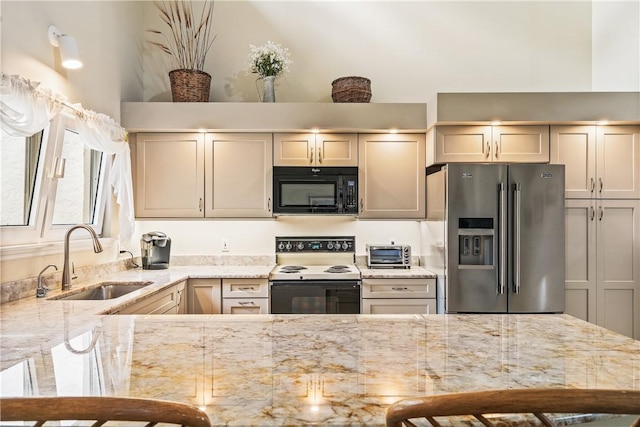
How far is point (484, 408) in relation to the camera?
0.60 meters

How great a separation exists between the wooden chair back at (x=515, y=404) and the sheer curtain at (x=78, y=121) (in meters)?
2.26

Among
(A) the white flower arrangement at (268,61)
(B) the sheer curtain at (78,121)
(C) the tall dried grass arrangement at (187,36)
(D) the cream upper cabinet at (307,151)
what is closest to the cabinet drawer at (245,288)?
(B) the sheer curtain at (78,121)

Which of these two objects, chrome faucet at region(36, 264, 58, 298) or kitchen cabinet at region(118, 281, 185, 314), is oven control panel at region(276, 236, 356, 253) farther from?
chrome faucet at region(36, 264, 58, 298)

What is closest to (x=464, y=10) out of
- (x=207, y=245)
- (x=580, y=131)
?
(x=580, y=131)

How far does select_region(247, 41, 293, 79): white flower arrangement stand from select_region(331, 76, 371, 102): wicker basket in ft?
1.81

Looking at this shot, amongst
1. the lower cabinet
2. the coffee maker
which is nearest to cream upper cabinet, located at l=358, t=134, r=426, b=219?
the lower cabinet

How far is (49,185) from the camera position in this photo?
250 cm

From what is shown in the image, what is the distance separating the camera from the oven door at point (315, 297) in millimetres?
3146

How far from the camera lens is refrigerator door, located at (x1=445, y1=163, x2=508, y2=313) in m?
2.97

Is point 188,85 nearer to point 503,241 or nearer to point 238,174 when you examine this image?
point 238,174

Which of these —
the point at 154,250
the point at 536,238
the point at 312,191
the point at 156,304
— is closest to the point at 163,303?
the point at 156,304

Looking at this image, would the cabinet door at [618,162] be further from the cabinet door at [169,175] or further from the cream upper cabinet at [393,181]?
the cabinet door at [169,175]

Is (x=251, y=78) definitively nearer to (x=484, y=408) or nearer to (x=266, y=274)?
(x=266, y=274)

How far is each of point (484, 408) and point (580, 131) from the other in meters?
3.37
